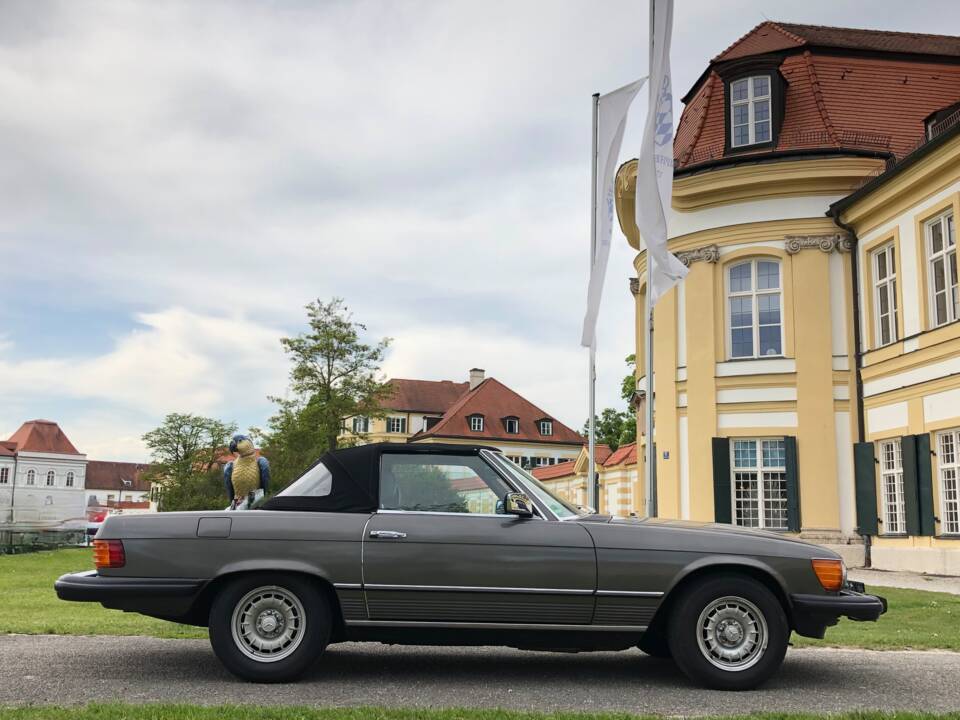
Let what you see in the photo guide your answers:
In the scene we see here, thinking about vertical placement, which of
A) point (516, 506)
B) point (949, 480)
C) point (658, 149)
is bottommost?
point (516, 506)

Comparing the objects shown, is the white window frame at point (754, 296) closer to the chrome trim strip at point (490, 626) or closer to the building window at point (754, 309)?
the building window at point (754, 309)

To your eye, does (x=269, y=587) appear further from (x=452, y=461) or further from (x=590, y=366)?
(x=590, y=366)

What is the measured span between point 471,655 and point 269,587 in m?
1.99

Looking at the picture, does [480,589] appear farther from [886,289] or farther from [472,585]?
[886,289]

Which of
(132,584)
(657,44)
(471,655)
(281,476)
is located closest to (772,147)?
(657,44)

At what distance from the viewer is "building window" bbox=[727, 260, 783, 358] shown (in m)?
22.6

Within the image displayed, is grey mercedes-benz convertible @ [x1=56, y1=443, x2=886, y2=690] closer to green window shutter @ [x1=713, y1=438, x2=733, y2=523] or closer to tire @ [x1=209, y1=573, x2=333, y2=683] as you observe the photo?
tire @ [x1=209, y1=573, x2=333, y2=683]

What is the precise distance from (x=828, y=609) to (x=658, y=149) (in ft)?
36.8

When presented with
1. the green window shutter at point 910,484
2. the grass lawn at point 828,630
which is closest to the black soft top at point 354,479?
the grass lawn at point 828,630

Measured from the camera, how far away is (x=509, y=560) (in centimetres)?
620

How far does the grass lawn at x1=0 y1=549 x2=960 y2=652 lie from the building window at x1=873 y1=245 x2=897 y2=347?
742 cm

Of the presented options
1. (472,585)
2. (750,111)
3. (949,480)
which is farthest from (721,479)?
(472,585)

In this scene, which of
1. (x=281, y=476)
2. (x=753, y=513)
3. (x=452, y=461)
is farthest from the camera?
(x=281, y=476)

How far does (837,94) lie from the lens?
23.5 meters
